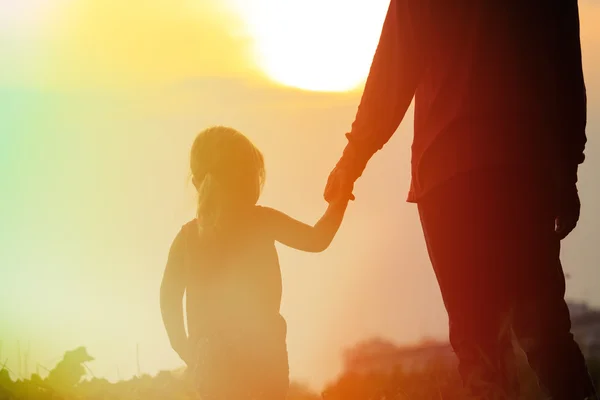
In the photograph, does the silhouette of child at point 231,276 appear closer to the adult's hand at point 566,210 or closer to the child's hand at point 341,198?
the child's hand at point 341,198

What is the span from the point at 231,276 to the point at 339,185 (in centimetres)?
29

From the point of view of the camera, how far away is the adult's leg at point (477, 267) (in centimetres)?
141

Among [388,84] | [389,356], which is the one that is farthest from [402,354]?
[388,84]

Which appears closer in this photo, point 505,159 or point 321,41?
point 505,159

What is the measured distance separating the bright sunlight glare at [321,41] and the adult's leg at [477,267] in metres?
0.48

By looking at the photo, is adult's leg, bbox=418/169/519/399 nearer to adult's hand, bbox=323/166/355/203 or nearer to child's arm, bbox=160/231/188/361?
adult's hand, bbox=323/166/355/203

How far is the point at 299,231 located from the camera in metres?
1.56

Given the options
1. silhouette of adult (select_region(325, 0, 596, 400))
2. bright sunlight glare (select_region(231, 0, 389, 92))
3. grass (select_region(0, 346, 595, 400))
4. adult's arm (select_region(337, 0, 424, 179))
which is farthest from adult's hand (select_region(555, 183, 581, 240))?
bright sunlight glare (select_region(231, 0, 389, 92))

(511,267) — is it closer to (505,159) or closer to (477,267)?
(477,267)

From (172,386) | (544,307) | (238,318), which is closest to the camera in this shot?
(544,307)

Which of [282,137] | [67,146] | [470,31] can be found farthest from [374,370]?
[67,146]

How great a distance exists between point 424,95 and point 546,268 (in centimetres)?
40

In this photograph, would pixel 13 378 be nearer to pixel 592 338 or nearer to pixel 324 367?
pixel 324 367

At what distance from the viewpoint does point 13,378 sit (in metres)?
1.90
